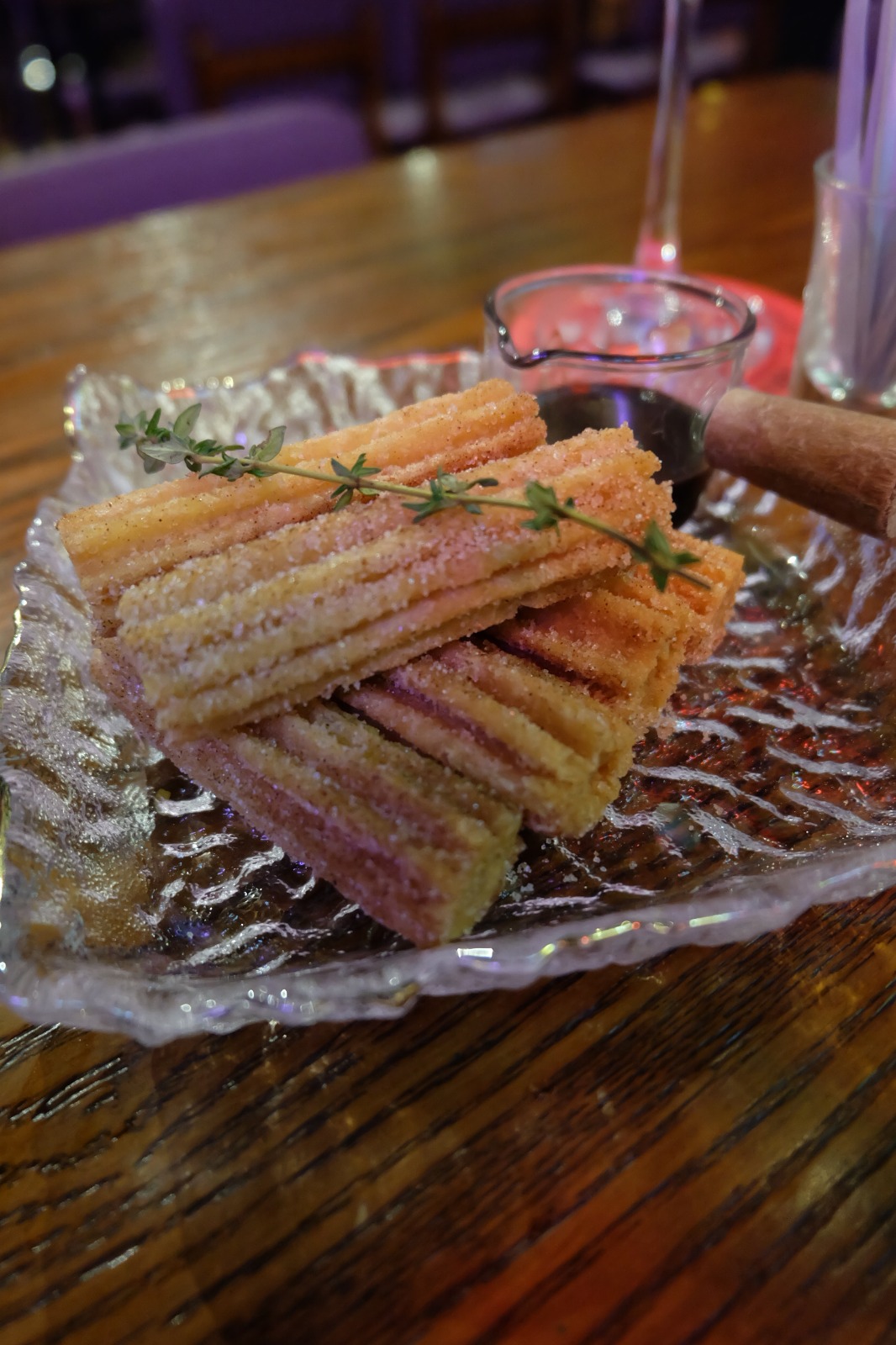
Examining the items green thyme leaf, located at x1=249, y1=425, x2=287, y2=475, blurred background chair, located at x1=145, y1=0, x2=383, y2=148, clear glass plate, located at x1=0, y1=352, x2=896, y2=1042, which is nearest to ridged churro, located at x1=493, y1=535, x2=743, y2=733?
clear glass plate, located at x1=0, y1=352, x2=896, y2=1042

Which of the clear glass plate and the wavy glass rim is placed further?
the wavy glass rim

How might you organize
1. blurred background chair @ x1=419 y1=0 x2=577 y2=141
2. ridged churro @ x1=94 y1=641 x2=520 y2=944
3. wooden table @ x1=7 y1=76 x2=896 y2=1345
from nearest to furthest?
1. wooden table @ x1=7 y1=76 x2=896 y2=1345
2. ridged churro @ x1=94 y1=641 x2=520 y2=944
3. blurred background chair @ x1=419 y1=0 x2=577 y2=141

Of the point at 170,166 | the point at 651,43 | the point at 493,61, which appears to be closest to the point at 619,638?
the point at 170,166

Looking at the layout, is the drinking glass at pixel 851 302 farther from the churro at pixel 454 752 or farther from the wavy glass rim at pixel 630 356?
the churro at pixel 454 752

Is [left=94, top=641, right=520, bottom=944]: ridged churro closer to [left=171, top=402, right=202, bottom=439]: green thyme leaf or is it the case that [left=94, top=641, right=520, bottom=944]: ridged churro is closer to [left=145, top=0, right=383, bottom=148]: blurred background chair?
[left=171, top=402, right=202, bottom=439]: green thyme leaf

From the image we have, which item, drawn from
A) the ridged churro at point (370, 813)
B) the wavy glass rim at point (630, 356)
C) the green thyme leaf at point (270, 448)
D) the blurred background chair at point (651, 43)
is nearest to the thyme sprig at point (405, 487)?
the green thyme leaf at point (270, 448)

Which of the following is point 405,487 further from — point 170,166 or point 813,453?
point 170,166

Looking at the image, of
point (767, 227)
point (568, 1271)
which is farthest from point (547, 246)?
point (568, 1271)

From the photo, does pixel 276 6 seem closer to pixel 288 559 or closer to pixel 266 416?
pixel 266 416
